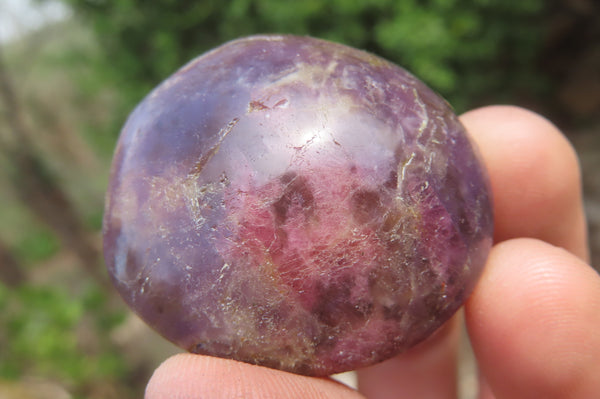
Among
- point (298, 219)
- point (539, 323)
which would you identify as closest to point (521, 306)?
point (539, 323)

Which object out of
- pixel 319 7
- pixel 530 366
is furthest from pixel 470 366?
pixel 319 7

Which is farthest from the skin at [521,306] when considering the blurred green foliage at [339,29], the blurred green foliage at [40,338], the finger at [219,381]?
the blurred green foliage at [40,338]

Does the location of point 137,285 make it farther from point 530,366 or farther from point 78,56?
point 78,56

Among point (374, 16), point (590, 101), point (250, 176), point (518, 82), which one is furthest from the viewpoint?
point (590, 101)

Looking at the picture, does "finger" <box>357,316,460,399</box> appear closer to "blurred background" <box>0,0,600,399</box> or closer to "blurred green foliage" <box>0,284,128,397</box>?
"blurred background" <box>0,0,600,399</box>

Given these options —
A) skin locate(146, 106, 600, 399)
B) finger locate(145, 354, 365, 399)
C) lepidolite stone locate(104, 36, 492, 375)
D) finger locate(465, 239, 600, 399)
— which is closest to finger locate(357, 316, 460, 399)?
skin locate(146, 106, 600, 399)

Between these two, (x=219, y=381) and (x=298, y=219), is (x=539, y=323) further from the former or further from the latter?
(x=219, y=381)
